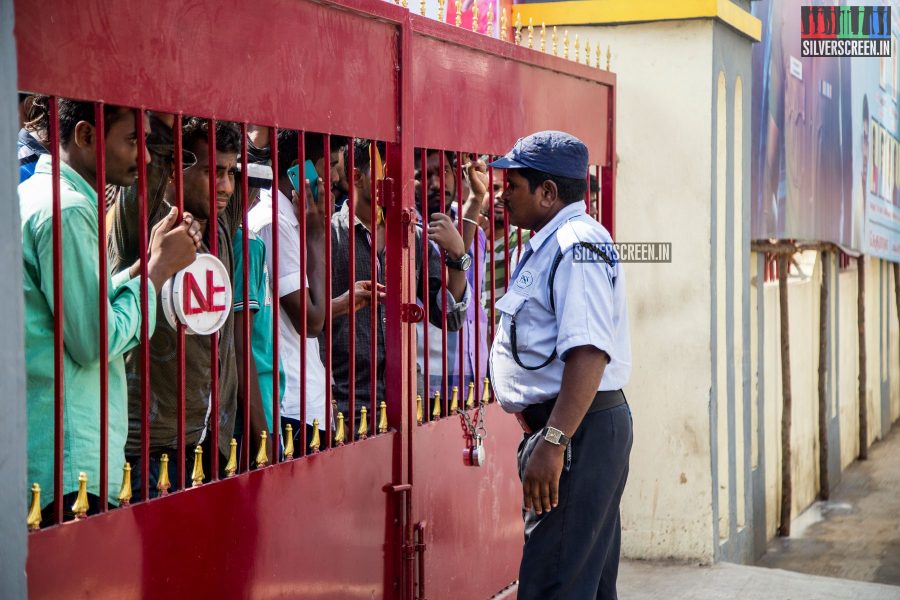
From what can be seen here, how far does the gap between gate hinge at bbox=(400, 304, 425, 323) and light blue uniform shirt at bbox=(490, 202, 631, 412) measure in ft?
1.63

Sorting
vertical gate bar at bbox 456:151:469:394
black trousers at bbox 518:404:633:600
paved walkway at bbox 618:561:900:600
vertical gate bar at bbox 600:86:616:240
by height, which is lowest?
paved walkway at bbox 618:561:900:600

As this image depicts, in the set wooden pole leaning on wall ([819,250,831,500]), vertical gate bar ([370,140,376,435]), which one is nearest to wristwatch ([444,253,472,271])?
vertical gate bar ([370,140,376,435])

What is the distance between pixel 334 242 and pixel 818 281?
28.3 feet

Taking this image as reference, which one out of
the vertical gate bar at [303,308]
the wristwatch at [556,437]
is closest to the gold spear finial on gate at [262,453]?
the vertical gate bar at [303,308]

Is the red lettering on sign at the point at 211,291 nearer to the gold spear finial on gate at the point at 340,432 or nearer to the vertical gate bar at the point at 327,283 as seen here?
the vertical gate bar at the point at 327,283

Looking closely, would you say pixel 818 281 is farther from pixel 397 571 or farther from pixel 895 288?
pixel 397 571

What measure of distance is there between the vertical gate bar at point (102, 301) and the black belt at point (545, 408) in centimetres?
131

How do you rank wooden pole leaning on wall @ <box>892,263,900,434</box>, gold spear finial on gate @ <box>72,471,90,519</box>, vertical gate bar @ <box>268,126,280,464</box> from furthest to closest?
wooden pole leaning on wall @ <box>892,263,900,434</box>, vertical gate bar @ <box>268,126,280,464</box>, gold spear finial on gate @ <box>72,471,90,519</box>

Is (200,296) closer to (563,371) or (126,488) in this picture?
(126,488)

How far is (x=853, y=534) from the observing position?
402 inches

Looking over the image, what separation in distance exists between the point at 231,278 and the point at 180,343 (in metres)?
0.43

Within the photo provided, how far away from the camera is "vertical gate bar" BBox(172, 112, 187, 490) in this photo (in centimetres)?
309

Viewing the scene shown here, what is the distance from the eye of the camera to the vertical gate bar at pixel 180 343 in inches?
122

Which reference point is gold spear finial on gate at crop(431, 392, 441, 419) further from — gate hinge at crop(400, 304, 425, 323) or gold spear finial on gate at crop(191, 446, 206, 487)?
gold spear finial on gate at crop(191, 446, 206, 487)
